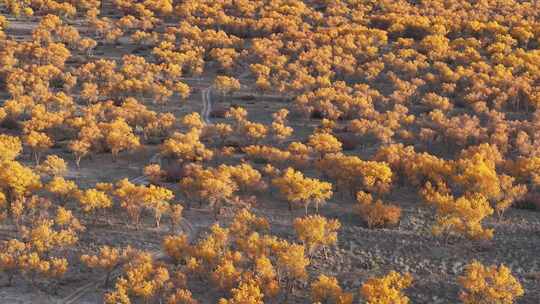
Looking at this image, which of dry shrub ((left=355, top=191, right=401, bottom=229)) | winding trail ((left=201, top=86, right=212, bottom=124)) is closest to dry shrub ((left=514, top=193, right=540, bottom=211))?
dry shrub ((left=355, top=191, right=401, bottom=229))

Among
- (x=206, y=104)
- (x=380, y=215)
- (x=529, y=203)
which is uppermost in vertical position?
(x=529, y=203)

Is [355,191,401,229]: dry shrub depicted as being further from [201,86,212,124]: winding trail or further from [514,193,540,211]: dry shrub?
[201,86,212,124]: winding trail

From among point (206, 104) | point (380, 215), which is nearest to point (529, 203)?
point (380, 215)

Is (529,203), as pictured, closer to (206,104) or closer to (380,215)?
(380,215)

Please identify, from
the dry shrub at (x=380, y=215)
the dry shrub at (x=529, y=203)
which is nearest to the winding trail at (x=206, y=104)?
the dry shrub at (x=380, y=215)

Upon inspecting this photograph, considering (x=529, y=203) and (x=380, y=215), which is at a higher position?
(x=529, y=203)

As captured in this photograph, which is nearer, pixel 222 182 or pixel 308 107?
pixel 222 182

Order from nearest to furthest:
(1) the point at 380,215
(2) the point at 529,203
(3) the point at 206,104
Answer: (1) the point at 380,215 < (2) the point at 529,203 < (3) the point at 206,104

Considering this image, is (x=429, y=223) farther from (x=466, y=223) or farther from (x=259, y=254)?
→ (x=259, y=254)

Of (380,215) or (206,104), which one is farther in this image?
(206,104)

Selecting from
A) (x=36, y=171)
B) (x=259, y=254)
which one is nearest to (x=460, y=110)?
(x=259, y=254)

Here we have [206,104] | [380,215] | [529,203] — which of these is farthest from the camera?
[206,104]
